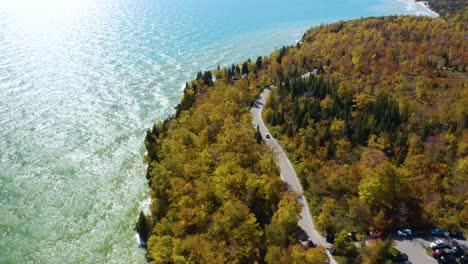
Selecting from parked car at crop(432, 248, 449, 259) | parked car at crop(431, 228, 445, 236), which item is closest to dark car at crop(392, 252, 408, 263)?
parked car at crop(432, 248, 449, 259)

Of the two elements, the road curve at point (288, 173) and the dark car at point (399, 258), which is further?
the road curve at point (288, 173)

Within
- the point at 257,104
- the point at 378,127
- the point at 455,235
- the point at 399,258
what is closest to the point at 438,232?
the point at 455,235

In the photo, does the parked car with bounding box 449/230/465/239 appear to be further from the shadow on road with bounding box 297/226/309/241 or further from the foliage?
the shadow on road with bounding box 297/226/309/241

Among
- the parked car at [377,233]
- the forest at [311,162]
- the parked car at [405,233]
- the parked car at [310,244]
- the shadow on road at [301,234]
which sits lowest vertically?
the parked car at [405,233]

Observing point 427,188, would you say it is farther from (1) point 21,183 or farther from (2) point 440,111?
(1) point 21,183

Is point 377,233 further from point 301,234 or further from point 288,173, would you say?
point 288,173

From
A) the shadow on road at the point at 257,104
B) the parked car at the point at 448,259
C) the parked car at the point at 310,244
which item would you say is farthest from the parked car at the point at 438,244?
the shadow on road at the point at 257,104

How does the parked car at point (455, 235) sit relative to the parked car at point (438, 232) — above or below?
below

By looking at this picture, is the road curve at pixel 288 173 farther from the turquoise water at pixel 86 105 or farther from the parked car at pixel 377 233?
the turquoise water at pixel 86 105

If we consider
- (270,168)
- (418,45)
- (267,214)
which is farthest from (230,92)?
(418,45)
